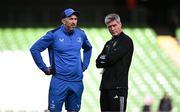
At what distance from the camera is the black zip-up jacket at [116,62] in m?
7.18

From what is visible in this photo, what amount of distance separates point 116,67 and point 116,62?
0.18ft

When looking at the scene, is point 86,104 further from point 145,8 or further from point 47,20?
point 145,8

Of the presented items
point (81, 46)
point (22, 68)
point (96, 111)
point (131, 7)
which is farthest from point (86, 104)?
point (81, 46)

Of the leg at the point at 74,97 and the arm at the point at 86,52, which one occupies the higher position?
the arm at the point at 86,52

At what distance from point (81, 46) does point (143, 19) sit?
41.4 ft

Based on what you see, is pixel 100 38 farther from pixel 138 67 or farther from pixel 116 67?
pixel 116 67

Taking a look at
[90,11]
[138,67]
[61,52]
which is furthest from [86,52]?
[90,11]

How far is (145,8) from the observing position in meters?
21.0

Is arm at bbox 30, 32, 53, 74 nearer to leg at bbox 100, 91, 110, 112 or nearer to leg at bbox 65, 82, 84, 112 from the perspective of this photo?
leg at bbox 65, 82, 84, 112

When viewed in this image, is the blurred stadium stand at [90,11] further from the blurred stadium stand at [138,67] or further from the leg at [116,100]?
the leg at [116,100]

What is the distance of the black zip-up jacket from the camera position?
718cm

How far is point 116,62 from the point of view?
23.6 feet

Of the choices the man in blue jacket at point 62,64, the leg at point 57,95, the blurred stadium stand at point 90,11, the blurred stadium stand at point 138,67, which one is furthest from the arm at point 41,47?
the blurred stadium stand at point 90,11

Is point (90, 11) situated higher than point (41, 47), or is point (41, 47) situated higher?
point (41, 47)
